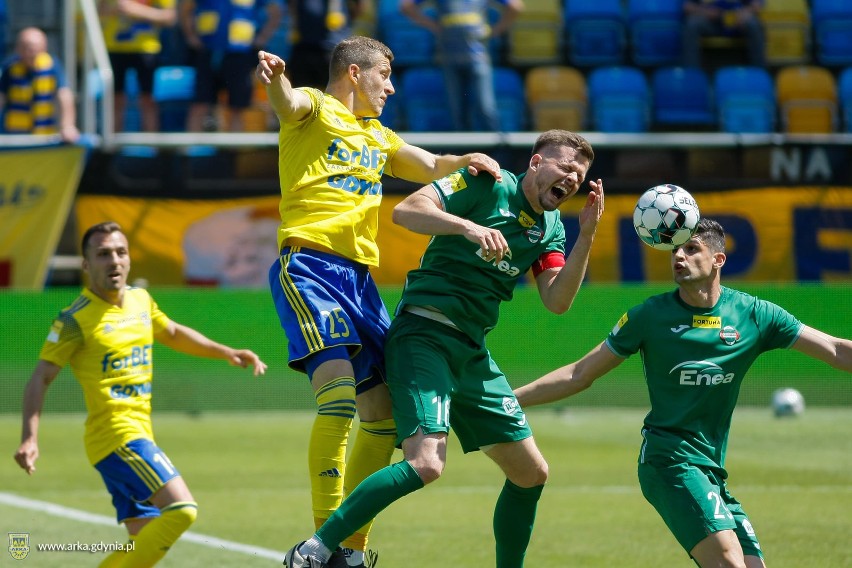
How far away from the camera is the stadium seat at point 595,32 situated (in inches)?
762

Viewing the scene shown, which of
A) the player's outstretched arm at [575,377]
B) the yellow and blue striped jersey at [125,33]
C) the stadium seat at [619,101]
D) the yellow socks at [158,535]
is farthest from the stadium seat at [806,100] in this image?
the yellow socks at [158,535]

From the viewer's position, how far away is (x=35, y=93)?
15883 millimetres

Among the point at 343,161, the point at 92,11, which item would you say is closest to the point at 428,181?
the point at 343,161

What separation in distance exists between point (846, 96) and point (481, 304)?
44.2 feet

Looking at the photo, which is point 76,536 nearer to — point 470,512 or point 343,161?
point 470,512

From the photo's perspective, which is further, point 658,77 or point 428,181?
point 658,77

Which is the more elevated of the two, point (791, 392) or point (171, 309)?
point (171, 309)

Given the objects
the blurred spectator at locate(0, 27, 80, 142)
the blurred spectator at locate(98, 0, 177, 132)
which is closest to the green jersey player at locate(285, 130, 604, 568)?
the blurred spectator at locate(0, 27, 80, 142)

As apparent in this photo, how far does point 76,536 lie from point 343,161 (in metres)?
3.64

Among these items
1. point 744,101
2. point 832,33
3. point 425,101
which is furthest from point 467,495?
point 832,33

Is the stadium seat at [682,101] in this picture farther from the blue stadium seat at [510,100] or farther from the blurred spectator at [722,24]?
the blue stadium seat at [510,100]

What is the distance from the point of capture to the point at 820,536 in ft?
29.0

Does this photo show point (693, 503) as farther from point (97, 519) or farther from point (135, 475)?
point (97, 519)

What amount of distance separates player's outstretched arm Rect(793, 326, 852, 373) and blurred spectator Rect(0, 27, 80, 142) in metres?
10.9
